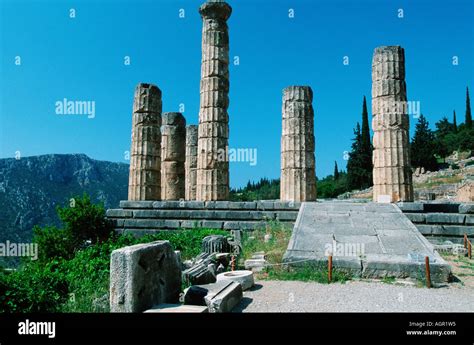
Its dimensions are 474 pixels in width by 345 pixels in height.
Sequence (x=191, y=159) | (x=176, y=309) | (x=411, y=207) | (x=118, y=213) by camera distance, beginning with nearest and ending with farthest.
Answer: (x=176, y=309), (x=411, y=207), (x=118, y=213), (x=191, y=159)

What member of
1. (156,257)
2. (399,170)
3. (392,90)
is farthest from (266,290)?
(392,90)

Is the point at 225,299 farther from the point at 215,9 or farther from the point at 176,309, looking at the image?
the point at 215,9

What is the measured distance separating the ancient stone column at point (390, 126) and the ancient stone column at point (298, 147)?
2415 millimetres

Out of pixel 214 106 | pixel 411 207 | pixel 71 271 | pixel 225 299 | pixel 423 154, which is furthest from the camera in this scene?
pixel 423 154

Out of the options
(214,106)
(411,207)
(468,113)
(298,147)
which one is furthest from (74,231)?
(468,113)

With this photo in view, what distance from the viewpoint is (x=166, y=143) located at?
19.1 m

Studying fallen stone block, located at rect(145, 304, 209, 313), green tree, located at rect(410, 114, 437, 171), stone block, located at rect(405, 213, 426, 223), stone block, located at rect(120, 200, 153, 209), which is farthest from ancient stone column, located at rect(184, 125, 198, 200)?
green tree, located at rect(410, 114, 437, 171)

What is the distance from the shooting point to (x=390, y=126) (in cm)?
1266

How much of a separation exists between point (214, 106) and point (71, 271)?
8.95 meters

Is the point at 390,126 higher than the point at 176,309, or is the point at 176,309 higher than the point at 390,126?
the point at 390,126

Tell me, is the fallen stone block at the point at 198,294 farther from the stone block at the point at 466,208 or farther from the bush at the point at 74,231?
the stone block at the point at 466,208

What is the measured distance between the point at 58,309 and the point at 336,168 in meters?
53.2

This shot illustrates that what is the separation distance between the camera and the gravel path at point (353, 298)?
505cm
